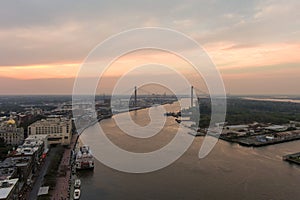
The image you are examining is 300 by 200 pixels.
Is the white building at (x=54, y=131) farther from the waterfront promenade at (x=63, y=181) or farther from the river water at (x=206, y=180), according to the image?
the river water at (x=206, y=180)

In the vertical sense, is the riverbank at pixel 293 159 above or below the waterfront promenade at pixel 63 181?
above

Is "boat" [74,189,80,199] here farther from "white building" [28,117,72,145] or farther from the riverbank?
the riverbank

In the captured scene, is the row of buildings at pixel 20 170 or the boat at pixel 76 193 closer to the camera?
the row of buildings at pixel 20 170

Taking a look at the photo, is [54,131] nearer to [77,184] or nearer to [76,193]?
[77,184]

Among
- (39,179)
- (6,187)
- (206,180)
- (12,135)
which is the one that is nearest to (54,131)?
(12,135)

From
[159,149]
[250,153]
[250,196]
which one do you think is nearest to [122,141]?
[159,149]

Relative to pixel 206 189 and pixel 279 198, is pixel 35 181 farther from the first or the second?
pixel 279 198

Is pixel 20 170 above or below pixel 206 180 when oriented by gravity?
above

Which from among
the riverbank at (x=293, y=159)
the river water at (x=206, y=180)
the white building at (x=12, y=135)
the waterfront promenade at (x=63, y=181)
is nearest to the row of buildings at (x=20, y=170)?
the waterfront promenade at (x=63, y=181)

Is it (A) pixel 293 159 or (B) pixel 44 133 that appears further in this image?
(B) pixel 44 133
